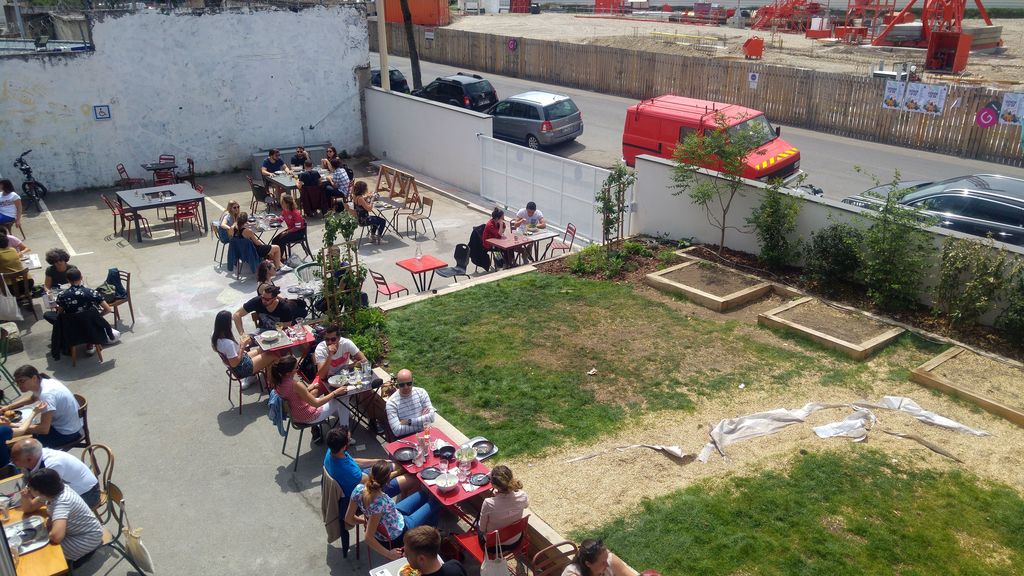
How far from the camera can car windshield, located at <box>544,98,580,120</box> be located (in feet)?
72.7

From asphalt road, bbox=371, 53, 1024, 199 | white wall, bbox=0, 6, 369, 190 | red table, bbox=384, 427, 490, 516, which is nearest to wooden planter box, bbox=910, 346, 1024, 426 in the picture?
red table, bbox=384, 427, 490, 516

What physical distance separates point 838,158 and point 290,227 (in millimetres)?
15556

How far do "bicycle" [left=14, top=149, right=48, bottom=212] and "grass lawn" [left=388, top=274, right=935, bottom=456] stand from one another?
1184cm

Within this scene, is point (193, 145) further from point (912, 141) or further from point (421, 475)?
point (912, 141)

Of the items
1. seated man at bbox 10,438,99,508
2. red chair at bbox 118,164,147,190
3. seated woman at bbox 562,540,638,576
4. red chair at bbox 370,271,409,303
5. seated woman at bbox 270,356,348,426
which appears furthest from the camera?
red chair at bbox 118,164,147,190

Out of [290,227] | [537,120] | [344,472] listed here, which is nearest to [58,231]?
[290,227]

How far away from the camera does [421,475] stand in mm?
7371

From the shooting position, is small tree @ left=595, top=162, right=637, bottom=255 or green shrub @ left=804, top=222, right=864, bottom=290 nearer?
green shrub @ left=804, top=222, right=864, bottom=290

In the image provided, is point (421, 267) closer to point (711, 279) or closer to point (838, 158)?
point (711, 279)

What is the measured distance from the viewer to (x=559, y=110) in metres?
22.5

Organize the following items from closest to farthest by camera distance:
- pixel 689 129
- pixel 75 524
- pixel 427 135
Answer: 1. pixel 75 524
2. pixel 689 129
3. pixel 427 135

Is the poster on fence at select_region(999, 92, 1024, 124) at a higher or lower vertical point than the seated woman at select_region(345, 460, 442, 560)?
higher

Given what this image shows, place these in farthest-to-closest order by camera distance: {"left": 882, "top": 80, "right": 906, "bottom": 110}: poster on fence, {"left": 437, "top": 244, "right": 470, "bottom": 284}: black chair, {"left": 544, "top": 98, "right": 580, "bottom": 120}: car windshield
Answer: {"left": 882, "top": 80, "right": 906, "bottom": 110}: poster on fence → {"left": 544, "top": 98, "right": 580, "bottom": 120}: car windshield → {"left": 437, "top": 244, "right": 470, "bottom": 284}: black chair

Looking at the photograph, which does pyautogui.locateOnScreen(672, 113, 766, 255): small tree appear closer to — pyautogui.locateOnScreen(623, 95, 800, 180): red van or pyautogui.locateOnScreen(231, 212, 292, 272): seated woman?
pyautogui.locateOnScreen(623, 95, 800, 180): red van
